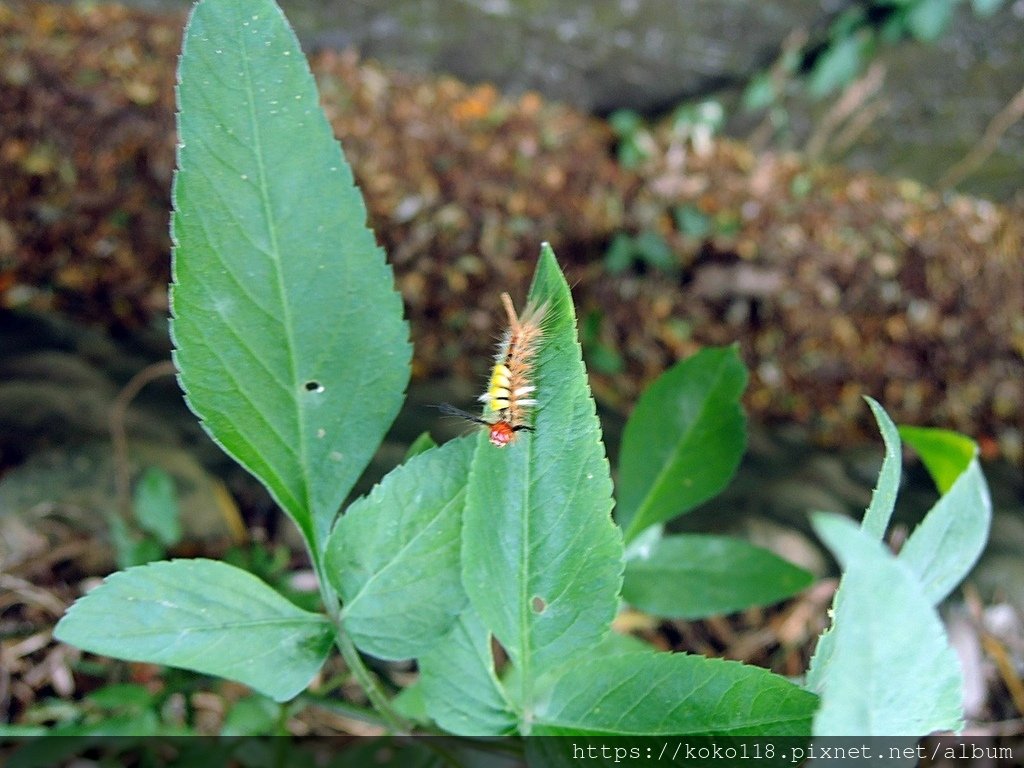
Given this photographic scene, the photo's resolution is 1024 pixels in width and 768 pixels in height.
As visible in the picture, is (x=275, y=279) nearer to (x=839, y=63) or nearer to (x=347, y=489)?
(x=347, y=489)

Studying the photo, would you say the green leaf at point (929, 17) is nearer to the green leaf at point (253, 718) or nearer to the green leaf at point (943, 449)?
the green leaf at point (943, 449)

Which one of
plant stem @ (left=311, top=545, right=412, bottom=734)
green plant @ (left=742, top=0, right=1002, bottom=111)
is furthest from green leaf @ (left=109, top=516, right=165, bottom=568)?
green plant @ (left=742, top=0, right=1002, bottom=111)

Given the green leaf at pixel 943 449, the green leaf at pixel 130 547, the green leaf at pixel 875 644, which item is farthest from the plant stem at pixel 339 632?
the green leaf at pixel 130 547

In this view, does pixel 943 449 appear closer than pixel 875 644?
No

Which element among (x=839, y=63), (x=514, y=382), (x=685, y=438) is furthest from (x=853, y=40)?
(x=514, y=382)

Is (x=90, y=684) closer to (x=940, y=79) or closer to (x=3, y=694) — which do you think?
(x=3, y=694)

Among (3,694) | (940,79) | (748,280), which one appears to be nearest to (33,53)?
(3,694)
